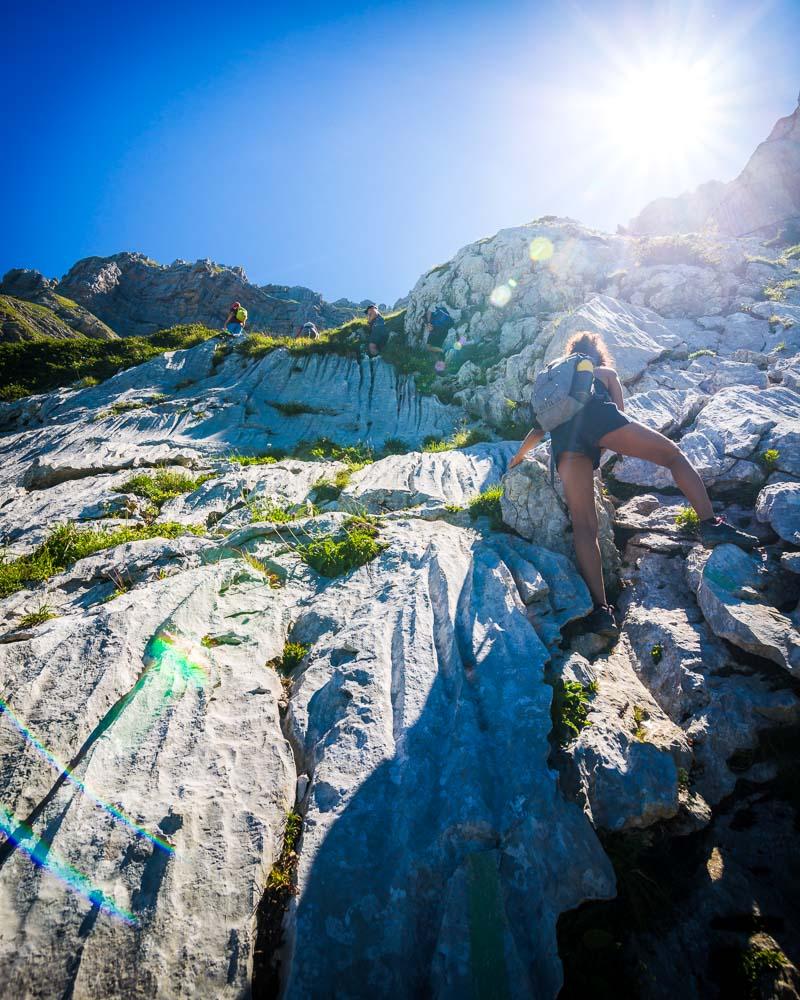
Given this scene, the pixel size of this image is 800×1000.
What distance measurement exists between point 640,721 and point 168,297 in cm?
9072

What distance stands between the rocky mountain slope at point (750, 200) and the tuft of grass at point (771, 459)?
98394 mm

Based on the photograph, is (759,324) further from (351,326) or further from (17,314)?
(17,314)

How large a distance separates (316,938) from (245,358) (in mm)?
23372

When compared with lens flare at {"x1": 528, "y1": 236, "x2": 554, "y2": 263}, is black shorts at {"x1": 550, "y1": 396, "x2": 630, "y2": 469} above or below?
below

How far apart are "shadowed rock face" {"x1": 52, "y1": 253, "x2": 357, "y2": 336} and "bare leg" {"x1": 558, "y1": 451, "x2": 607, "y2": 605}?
72396mm

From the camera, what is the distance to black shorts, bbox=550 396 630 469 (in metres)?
5.95

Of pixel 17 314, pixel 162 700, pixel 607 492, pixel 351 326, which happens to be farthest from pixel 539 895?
pixel 17 314

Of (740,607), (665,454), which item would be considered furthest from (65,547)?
(740,607)

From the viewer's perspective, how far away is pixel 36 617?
228 inches

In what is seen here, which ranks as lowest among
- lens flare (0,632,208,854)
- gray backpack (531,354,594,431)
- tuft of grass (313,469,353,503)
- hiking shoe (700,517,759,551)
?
lens flare (0,632,208,854)

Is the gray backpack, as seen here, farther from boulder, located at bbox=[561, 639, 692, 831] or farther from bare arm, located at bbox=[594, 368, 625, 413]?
boulder, located at bbox=[561, 639, 692, 831]

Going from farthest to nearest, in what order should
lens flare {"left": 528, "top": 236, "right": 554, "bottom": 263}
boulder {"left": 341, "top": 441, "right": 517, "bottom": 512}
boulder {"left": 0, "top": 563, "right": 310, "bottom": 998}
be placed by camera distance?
lens flare {"left": 528, "top": 236, "right": 554, "bottom": 263}
boulder {"left": 341, "top": 441, "right": 517, "bottom": 512}
boulder {"left": 0, "top": 563, "right": 310, "bottom": 998}

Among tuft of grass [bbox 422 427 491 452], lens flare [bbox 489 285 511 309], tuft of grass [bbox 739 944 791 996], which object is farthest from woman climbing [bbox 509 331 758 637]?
lens flare [bbox 489 285 511 309]

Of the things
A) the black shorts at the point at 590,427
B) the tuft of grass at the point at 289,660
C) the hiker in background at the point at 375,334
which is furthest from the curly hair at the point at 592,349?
the hiker in background at the point at 375,334
